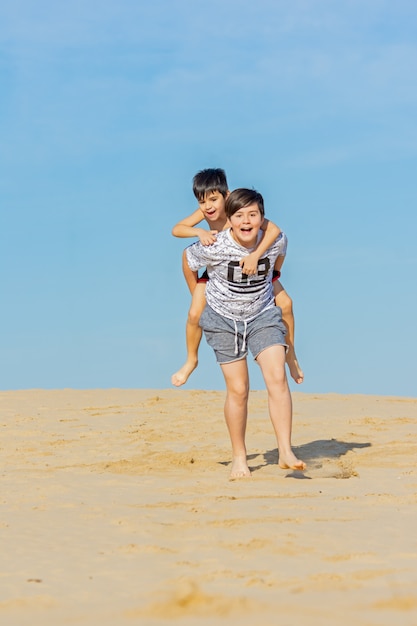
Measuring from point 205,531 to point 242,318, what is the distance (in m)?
2.21

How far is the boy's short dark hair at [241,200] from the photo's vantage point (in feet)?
19.7

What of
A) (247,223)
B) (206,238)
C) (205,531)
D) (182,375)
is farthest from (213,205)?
(205,531)

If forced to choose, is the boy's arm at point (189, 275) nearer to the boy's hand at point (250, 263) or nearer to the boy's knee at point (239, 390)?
the boy's hand at point (250, 263)

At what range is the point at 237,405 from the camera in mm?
6340

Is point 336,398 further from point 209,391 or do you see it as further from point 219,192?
point 219,192

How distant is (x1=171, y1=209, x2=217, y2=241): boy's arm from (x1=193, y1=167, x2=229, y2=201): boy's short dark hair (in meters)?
0.15

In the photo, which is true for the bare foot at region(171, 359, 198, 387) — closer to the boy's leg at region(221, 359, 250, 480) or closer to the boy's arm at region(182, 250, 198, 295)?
the boy's leg at region(221, 359, 250, 480)

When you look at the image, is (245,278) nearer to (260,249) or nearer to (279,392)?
(260,249)

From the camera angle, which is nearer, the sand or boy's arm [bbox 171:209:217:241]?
the sand

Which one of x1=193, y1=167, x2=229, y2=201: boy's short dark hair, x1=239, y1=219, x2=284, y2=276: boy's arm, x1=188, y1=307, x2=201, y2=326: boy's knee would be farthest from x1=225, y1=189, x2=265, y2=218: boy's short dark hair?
x1=188, y1=307, x2=201, y2=326: boy's knee

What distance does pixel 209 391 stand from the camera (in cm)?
1357

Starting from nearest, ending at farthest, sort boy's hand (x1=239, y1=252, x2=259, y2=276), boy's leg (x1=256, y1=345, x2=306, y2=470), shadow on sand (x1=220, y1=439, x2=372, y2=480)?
boy's hand (x1=239, y1=252, x2=259, y2=276), boy's leg (x1=256, y1=345, x2=306, y2=470), shadow on sand (x1=220, y1=439, x2=372, y2=480)

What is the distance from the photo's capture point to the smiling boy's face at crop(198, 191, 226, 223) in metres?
6.35

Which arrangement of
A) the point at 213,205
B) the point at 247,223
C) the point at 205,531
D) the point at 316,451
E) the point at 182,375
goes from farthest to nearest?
the point at 316,451 < the point at 182,375 < the point at 213,205 < the point at 247,223 < the point at 205,531
